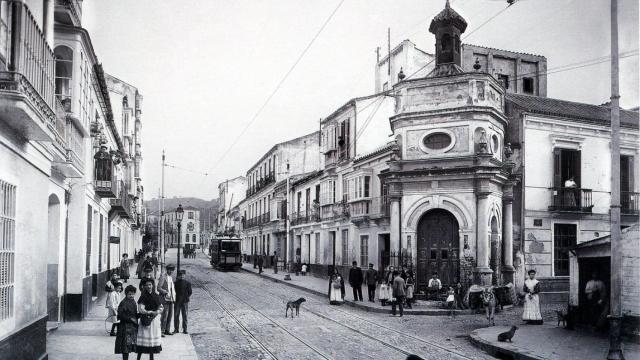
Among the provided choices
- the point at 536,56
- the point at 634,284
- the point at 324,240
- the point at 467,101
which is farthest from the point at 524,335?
the point at 536,56

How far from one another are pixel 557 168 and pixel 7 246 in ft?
75.4

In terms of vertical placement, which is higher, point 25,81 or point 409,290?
point 25,81

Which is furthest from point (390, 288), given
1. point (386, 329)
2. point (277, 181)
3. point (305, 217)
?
point (277, 181)

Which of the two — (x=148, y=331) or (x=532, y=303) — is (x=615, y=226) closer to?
(x=532, y=303)

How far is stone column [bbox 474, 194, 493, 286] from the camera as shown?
69.7 feet

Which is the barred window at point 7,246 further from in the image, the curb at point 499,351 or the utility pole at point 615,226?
the utility pole at point 615,226

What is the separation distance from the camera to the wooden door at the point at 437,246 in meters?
21.8

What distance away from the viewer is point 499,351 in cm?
1213

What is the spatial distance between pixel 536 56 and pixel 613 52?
26238mm

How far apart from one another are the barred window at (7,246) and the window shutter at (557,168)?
2266 centimetres

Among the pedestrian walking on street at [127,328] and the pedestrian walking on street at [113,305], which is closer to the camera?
the pedestrian walking on street at [127,328]

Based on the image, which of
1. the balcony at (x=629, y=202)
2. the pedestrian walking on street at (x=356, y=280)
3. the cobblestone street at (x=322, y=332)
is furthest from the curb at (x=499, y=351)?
the balcony at (x=629, y=202)

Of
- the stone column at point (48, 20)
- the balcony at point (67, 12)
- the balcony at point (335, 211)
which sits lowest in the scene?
the balcony at point (335, 211)

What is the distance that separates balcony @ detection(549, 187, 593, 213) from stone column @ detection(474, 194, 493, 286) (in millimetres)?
5608
